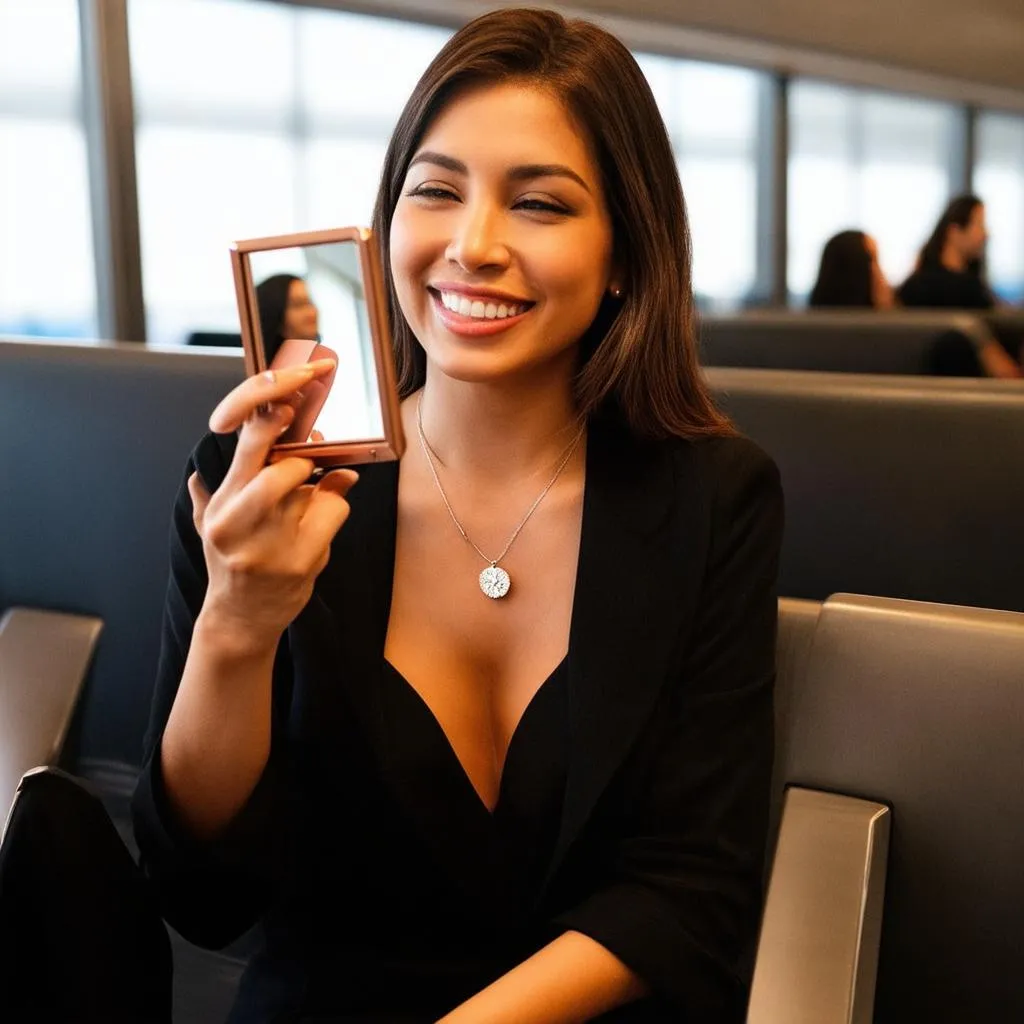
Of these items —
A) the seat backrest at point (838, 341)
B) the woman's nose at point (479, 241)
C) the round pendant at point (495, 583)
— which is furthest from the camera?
the seat backrest at point (838, 341)

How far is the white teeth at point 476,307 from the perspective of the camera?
1.08 metres

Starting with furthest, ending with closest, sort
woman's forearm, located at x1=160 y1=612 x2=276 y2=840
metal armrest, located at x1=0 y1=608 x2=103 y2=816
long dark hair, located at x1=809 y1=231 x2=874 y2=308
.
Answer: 1. long dark hair, located at x1=809 y1=231 x2=874 y2=308
2. metal armrest, located at x1=0 y1=608 x2=103 y2=816
3. woman's forearm, located at x1=160 y1=612 x2=276 y2=840

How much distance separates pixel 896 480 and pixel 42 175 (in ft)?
11.5

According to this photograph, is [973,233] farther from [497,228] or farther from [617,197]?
[497,228]

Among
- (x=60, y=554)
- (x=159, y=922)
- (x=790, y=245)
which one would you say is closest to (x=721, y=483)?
(x=159, y=922)

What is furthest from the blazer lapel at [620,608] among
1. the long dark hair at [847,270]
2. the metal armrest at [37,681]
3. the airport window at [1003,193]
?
the airport window at [1003,193]

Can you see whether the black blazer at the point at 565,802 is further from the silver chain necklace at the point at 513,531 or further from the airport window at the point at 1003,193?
the airport window at the point at 1003,193

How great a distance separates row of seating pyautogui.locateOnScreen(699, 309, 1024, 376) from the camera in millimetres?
3006

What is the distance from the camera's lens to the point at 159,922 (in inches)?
39.3

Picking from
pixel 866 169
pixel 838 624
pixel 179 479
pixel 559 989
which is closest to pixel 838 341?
pixel 179 479

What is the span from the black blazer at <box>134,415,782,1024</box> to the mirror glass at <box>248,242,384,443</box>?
0.26 meters

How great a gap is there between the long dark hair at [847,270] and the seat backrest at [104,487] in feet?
12.6

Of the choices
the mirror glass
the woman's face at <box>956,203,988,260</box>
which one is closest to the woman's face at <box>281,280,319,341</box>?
the mirror glass

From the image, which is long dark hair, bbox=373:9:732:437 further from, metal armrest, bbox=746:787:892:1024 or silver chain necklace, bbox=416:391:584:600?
metal armrest, bbox=746:787:892:1024
